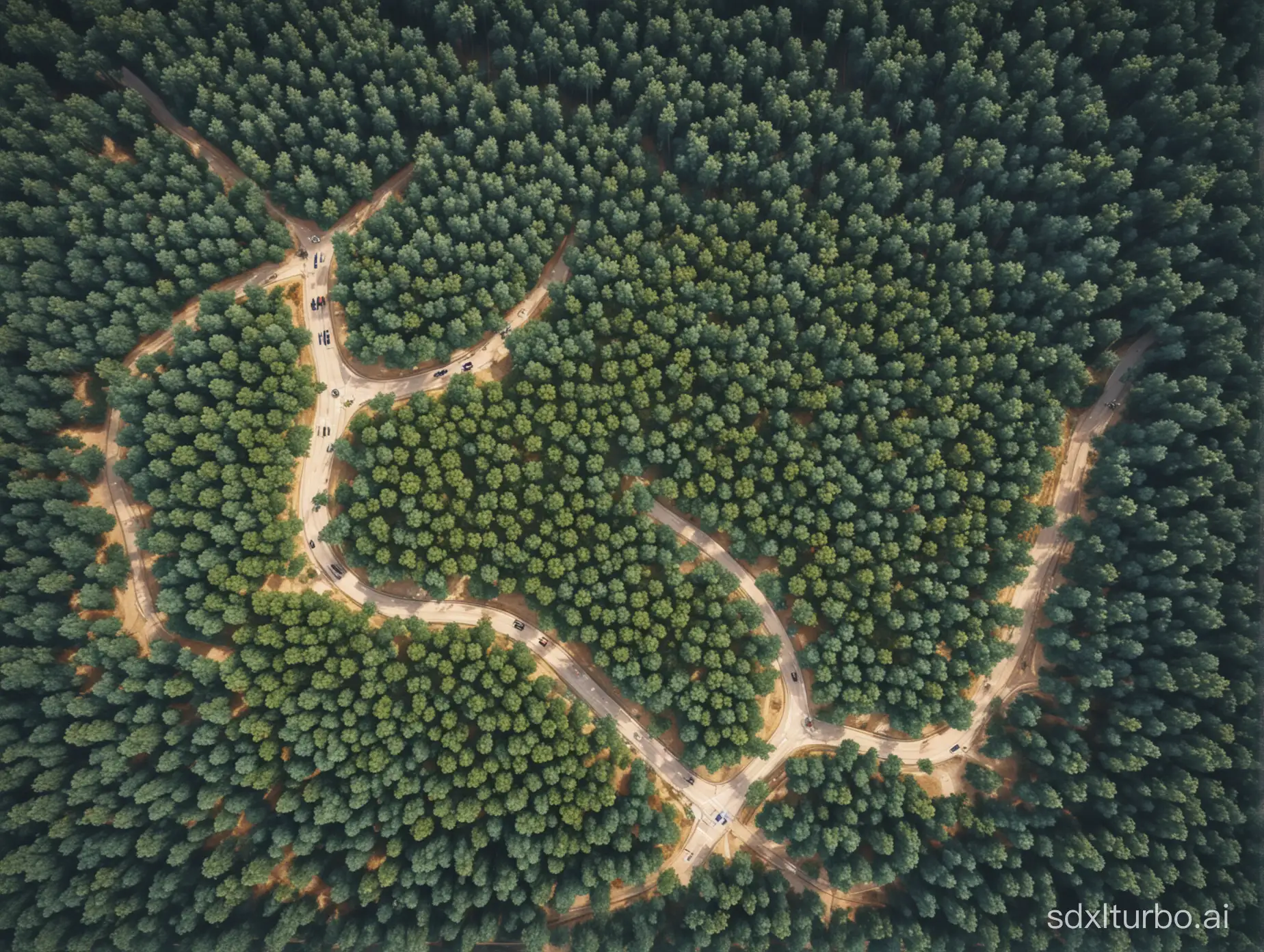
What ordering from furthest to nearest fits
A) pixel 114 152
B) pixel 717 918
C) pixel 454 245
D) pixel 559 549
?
pixel 114 152 → pixel 454 245 → pixel 559 549 → pixel 717 918

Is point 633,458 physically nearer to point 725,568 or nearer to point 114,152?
point 725,568

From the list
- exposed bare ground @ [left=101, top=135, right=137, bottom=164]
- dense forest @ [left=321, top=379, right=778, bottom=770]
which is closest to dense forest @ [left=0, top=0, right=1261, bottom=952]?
dense forest @ [left=321, top=379, right=778, bottom=770]

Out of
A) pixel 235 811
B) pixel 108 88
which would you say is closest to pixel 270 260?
pixel 108 88

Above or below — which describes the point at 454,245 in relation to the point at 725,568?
above

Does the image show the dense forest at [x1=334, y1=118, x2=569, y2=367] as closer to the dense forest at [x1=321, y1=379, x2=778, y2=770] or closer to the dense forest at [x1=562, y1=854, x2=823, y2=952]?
the dense forest at [x1=321, y1=379, x2=778, y2=770]

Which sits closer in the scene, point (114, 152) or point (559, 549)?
point (559, 549)

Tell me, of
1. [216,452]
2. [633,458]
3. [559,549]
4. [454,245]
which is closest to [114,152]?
[216,452]

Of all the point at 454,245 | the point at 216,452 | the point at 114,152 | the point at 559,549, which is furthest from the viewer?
the point at 114,152
